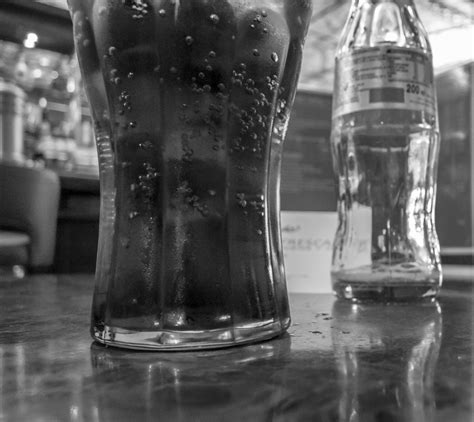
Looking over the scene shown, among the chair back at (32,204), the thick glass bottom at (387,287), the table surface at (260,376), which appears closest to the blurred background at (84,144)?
the chair back at (32,204)

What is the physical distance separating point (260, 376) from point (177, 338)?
0.23ft

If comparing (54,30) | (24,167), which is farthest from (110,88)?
(54,30)

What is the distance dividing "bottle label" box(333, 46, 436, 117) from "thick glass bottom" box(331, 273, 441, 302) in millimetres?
157

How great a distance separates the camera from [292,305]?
498 mm

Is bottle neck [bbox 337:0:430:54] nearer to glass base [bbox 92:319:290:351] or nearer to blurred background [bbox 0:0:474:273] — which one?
blurred background [bbox 0:0:474:273]

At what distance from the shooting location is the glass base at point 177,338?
0.96ft

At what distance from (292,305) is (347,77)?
0.21 m

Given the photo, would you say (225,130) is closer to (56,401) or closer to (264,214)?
(264,214)

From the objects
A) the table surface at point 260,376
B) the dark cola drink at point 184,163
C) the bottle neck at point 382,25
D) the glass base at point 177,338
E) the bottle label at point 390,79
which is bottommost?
the table surface at point 260,376

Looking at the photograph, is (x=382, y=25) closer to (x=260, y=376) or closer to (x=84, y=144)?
(x=260, y=376)

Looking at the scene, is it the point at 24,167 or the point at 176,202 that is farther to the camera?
the point at 24,167

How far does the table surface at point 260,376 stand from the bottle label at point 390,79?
0.21 meters

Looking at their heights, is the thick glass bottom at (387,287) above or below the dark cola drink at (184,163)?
below

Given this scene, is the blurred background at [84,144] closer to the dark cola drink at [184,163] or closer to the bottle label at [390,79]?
the bottle label at [390,79]
